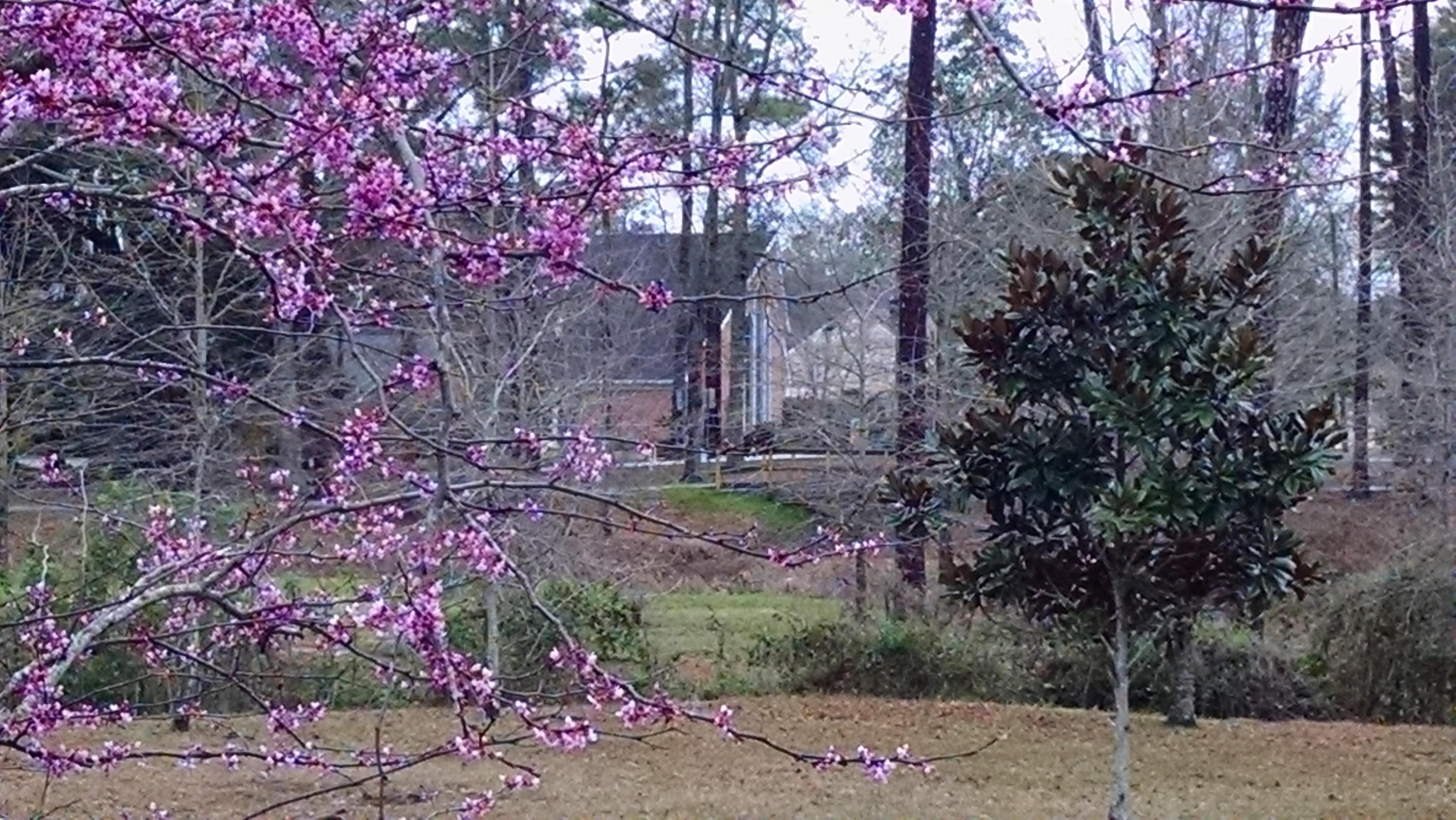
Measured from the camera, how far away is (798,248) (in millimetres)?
15109

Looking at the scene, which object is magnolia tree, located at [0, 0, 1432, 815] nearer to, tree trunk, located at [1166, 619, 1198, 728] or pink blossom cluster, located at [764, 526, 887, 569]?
pink blossom cluster, located at [764, 526, 887, 569]

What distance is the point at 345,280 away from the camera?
11.2 feet

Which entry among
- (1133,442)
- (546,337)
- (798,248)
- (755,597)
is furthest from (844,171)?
(755,597)

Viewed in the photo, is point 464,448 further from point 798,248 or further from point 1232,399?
point 798,248

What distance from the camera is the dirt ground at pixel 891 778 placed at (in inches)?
336

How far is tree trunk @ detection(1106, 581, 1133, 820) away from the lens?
7.17 meters

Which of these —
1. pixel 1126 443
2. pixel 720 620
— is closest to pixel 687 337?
pixel 720 620

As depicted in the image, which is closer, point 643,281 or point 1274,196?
point 643,281

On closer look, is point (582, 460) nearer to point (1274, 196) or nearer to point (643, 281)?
point (643, 281)

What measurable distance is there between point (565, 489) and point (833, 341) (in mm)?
14218

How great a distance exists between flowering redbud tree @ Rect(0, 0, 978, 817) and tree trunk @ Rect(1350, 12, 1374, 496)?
59.1 ft

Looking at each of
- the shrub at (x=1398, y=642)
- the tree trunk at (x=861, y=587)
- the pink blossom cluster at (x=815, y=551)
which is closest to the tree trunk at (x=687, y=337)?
the pink blossom cluster at (x=815, y=551)

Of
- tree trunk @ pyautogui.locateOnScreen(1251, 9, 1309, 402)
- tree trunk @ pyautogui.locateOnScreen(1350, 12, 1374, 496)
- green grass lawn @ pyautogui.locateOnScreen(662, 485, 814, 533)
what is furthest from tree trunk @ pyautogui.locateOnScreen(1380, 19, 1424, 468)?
green grass lawn @ pyautogui.locateOnScreen(662, 485, 814, 533)

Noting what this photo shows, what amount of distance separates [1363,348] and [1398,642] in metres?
8.90
